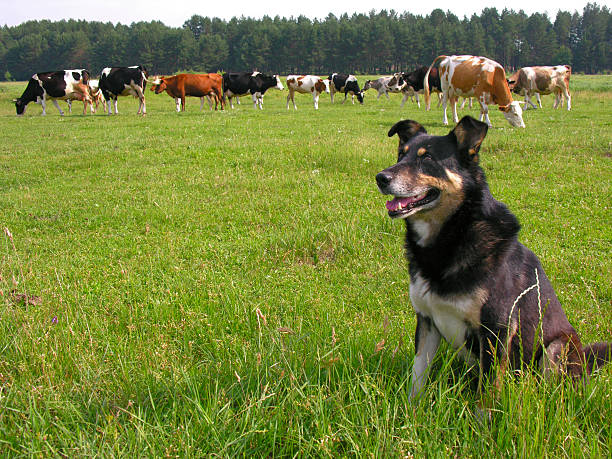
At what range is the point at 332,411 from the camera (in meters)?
2.27

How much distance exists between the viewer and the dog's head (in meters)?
2.96

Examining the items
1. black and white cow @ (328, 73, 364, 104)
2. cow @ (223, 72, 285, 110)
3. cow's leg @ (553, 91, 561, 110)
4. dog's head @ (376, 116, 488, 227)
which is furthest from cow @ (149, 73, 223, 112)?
dog's head @ (376, 116, 488, 227)

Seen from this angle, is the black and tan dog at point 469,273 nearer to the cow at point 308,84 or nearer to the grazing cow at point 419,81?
the grazing cow at point 419,81

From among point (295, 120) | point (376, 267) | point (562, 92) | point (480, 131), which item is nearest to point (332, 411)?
point (480, 131)

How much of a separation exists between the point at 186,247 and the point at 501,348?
457cm

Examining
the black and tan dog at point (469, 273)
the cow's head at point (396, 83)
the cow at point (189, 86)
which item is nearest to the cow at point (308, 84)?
the cow at point (189, 86)

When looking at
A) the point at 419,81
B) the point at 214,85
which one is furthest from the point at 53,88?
the point at 419,81

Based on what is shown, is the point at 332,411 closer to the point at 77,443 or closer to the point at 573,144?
the point at 77,443

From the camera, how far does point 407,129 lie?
12.4 feet

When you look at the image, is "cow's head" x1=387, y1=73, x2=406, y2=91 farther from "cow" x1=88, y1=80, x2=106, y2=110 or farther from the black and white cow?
"cow" x1=88, y1=80, x2=106, y2=110

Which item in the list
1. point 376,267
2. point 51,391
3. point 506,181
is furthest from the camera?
point 506,181

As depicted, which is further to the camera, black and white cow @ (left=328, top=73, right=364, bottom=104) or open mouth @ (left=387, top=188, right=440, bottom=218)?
black and white cow @ (left=328, top=73, right=364, bottom=104)

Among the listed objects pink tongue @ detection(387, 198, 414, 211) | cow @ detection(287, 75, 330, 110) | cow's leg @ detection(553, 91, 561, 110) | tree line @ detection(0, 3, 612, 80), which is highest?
tree line @ detection(0, 3, 612, 80)

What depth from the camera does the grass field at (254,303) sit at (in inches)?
83.6
